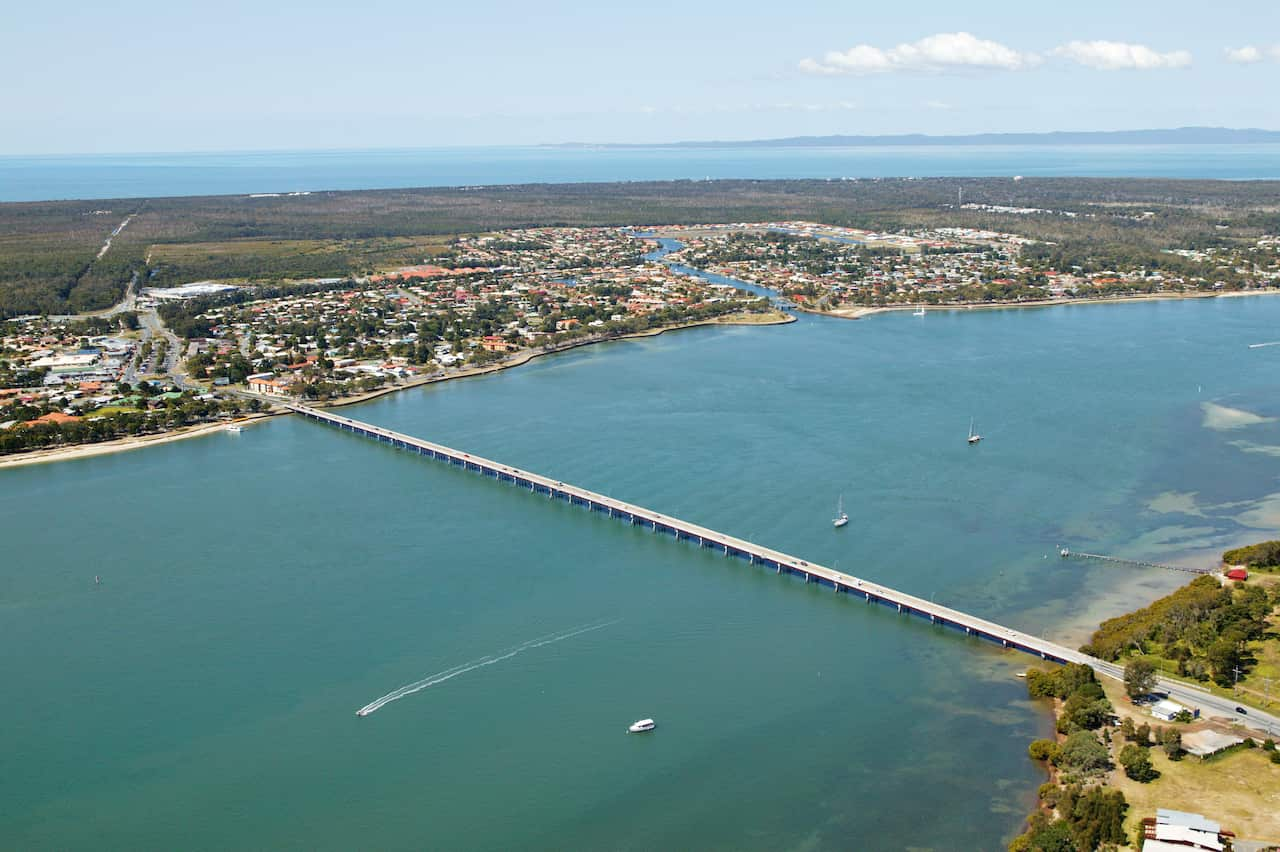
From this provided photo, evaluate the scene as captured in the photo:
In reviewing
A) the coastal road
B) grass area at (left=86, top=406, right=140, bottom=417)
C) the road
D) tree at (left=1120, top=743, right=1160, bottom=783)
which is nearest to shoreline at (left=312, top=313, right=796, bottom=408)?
grass area at (left=86, top=406, right=140, bottom=417)

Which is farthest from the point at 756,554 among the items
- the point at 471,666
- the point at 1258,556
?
the point at 1258,556

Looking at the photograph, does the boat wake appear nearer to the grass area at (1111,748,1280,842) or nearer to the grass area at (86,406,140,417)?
the grass area at (1111,748,1280,842)

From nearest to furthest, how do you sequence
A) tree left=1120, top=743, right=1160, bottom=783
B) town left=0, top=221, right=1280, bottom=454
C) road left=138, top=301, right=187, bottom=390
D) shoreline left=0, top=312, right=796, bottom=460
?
1. tree left=1120, top=743, right=1160, bottom=783
2. shoreline left=0, top=312, right=796, bottom=460
3. town left=0, top=221, right=1280, bottom=454
4. road left=138, top=301, right=187, bottom=390

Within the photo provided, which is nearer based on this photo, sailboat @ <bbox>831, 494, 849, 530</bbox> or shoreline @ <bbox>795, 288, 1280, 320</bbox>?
sailboat @ <bbox>831, 494, 849, 530</bbox>

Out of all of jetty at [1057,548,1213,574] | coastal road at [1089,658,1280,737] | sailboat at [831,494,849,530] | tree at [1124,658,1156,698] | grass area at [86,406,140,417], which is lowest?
coastal road at [1089,658,1280,737]

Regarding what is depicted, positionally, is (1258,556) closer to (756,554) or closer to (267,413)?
(756,554)

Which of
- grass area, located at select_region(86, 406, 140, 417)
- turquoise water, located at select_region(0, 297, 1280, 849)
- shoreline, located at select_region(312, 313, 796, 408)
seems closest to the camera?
turquoise water, located at select_region(0, 297, 1280, 849)

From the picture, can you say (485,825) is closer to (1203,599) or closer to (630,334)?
(1203,599)

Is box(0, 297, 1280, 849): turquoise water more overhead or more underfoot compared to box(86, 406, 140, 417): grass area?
more underfoot
